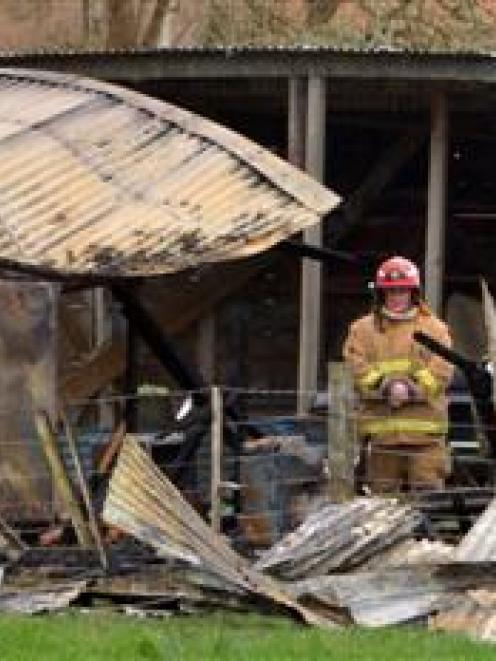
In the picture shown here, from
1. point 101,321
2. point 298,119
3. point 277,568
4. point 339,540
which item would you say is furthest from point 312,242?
point 277,568

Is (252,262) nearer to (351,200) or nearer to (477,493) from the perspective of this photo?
(351,200)

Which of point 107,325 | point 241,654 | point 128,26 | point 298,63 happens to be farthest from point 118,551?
point 128,26

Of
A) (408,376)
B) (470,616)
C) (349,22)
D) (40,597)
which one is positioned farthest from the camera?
(349,22)

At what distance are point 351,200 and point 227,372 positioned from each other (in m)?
2.12

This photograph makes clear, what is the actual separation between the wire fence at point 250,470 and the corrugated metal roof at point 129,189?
0.85 meters

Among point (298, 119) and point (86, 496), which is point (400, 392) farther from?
point (298, 119)

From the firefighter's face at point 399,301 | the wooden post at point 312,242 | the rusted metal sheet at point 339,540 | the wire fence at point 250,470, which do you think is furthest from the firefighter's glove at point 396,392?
the wooden post at point 312,242

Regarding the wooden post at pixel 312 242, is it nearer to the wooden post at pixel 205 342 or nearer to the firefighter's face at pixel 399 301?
the wooden post at pixel 205 342

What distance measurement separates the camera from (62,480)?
11.0m

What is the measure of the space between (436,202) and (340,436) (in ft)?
21.7

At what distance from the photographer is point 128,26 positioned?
30703 mm

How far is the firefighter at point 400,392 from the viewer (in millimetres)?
11359

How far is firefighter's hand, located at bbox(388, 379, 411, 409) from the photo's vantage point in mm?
11289

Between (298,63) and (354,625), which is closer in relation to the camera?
(354,625)
